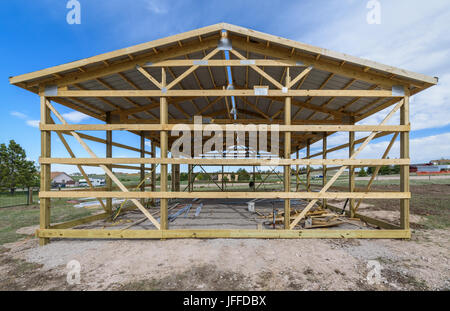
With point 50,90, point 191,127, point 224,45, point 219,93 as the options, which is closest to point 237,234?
point 191,127

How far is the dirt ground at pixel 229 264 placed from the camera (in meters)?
3.55

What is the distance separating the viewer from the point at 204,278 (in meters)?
3.69

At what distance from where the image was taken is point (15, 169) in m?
23.0

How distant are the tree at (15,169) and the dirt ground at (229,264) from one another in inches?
876

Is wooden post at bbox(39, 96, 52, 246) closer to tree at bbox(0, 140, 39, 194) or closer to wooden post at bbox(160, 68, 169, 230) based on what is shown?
wooden post at bbox(160, 68, 169, 230)

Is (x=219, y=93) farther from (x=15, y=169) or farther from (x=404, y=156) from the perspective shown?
(x=15, y=169)

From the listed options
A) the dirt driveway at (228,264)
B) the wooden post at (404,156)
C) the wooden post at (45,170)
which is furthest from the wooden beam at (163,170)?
the wooden post at (404,156)

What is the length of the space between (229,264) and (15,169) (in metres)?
32.3

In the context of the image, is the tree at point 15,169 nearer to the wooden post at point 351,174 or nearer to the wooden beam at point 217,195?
the wooden beam at point 217,195

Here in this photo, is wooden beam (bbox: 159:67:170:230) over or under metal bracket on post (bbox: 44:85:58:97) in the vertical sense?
under

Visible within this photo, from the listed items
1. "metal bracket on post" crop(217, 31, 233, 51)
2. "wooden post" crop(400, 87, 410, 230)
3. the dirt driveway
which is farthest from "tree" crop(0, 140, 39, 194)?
"wooden post" crop(400, 87, 410, 230)

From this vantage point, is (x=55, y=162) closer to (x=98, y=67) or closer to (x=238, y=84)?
(x=98, y=67)

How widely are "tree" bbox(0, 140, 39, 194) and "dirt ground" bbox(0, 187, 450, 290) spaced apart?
22.2 m

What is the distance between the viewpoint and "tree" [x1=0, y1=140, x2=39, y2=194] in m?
21.0
